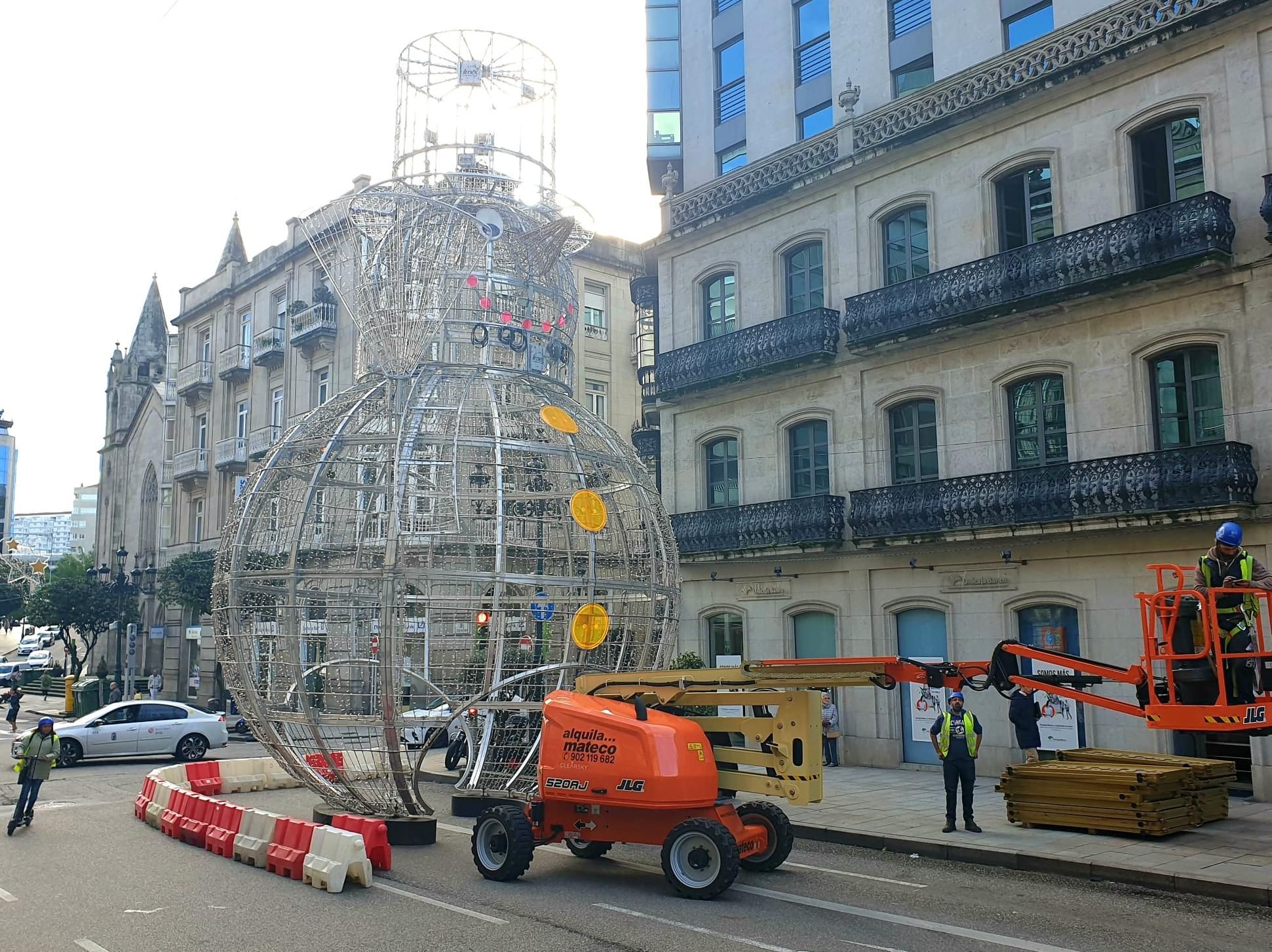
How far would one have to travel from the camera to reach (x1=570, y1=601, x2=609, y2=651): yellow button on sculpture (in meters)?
12.2

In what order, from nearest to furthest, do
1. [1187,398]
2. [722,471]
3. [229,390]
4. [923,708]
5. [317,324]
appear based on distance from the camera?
[1187,398], [923,708], [722,471], [317,324], [229,390]

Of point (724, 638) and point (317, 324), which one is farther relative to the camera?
point (317, 324)

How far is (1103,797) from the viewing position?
13.6m

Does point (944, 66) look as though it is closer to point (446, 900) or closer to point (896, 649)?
point (896, 649)

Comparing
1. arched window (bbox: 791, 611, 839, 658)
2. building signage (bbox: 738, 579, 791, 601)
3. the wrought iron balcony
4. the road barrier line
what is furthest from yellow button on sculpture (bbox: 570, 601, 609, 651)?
the wrought iron balcony

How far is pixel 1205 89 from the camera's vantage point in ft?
57.9

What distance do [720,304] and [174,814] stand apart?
16862 mm

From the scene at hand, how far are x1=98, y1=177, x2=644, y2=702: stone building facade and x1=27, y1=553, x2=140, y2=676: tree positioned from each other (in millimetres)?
1911

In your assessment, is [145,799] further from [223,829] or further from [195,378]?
[195,378]

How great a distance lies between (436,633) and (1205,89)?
1491 centimetres

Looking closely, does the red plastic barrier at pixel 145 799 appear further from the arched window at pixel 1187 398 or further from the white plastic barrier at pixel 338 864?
the arched window at pixel 1187 398

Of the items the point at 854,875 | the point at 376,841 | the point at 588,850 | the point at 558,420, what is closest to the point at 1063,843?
the point at 854,875

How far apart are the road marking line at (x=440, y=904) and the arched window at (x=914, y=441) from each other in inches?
536

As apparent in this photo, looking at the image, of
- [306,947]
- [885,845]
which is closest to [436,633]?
[306,947]
